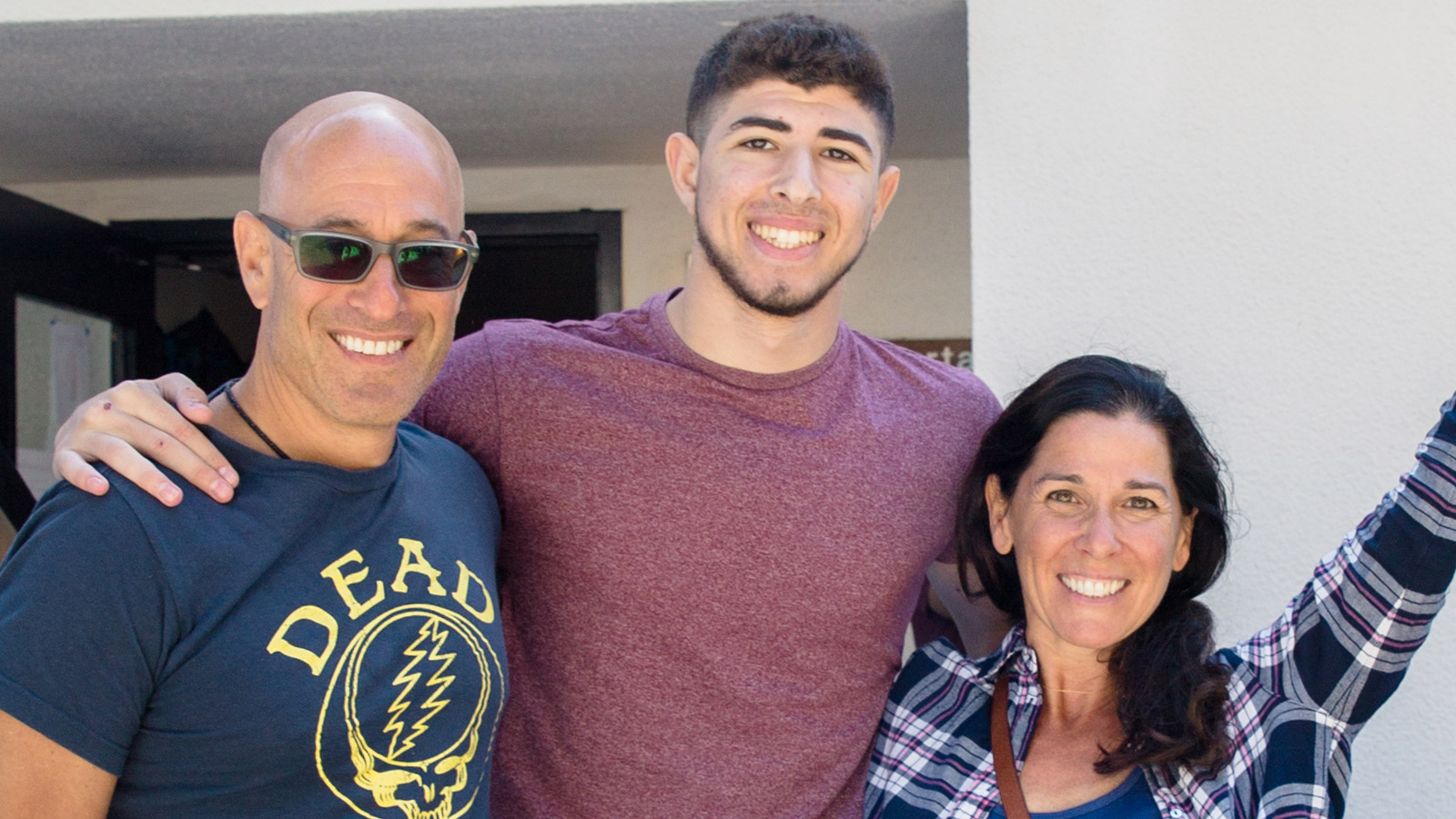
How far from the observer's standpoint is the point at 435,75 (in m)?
3.25

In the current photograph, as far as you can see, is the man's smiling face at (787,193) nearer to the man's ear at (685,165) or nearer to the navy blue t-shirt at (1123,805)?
the man's ear at (685,165)

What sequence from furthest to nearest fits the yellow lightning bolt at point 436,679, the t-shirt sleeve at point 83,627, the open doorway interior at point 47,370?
1. the open doorway interior at point 47,370
2. the yellow lightning bolt at point 436,679
3. the t-shirt sleeve at point 83,627

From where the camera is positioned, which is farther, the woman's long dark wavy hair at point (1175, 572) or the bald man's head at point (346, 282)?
the woman's long dark wavy hair at point (1175, 572)

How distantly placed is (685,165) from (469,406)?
668 millimetres

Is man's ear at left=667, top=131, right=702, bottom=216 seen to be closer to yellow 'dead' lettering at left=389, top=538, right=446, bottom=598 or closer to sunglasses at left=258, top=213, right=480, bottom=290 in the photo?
sunglasses at left=258, top=213, right=480, bottom=290

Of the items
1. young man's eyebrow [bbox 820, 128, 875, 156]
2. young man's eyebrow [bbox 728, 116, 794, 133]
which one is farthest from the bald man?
young man's eyebrow [bbox 820, 128, 875, 156]

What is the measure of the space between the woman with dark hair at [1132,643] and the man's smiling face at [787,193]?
1.58 ft

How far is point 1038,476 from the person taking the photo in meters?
2.10

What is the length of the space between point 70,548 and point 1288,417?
249 cm

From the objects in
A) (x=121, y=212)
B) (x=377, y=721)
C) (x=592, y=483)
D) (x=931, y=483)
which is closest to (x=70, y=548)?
(x=377, y=721)

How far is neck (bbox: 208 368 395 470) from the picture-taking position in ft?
5.68

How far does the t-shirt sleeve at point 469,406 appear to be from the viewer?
7.06ft

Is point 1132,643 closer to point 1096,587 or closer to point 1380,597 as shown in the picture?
point 1096,587

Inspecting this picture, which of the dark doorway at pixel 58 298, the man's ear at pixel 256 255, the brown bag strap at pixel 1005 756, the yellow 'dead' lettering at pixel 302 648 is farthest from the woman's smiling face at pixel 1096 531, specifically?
the dark doorway at pixel 58 298
